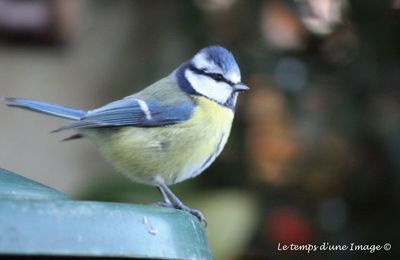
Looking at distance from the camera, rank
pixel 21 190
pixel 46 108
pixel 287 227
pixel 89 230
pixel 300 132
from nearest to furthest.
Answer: pixel 89 230 → pixel 21 190 → pixel 46 108 → pixel 287 227 → pixel 300 132

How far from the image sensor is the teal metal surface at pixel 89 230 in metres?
1.44

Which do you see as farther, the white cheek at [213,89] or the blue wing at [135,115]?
the white cheek at [213,89]

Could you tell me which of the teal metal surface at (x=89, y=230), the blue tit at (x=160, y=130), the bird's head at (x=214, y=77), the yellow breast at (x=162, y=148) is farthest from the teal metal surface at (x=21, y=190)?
the bird's head at (x=214, y=77)

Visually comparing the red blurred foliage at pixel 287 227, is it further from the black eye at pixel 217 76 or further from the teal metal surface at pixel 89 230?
the teal metal surface at pixel 89 230

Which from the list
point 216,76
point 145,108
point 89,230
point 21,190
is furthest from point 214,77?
point 89,230

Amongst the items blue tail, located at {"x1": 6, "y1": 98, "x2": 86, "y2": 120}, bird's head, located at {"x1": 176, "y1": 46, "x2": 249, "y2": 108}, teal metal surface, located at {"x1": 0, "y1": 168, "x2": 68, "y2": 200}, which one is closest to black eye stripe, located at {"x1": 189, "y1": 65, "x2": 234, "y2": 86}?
bird's head, located at {"x1": 176, "y1": 46, "x2": 249, "y2": 108}

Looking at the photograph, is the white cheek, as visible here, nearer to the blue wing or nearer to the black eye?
the black eye

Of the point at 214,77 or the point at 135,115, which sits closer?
the point at 135,115

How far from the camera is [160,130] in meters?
2.78

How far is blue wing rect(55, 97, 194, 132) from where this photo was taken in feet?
8.94

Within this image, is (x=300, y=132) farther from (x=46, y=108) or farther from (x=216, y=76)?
(x=46, y=108)

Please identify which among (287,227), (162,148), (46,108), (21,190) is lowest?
(287,227)

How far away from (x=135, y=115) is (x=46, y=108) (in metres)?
0.30

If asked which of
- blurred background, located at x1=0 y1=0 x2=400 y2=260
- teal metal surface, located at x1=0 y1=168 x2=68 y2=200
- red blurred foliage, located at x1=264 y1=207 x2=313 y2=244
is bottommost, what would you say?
red blurred foliage, located at x1=264 y1=207 x2=313 y2=244
